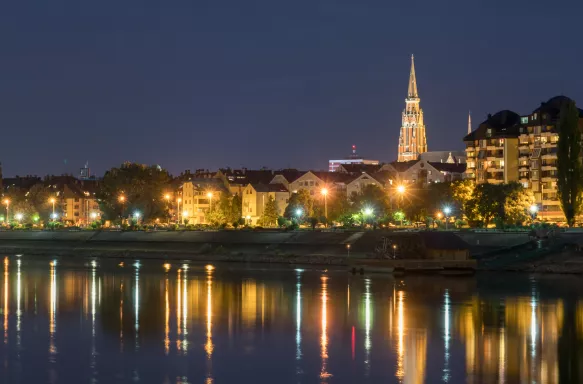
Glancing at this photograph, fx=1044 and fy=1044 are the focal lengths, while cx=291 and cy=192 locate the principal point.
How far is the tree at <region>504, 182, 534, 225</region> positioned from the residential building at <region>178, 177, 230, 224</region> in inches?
2417

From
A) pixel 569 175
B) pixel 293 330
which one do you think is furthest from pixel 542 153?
pixel 293 330

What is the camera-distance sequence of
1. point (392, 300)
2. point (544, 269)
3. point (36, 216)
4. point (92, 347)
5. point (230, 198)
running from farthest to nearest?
point (36, 216), point (230, 198), point (544, 269), point (392, 300), point (92, 347)

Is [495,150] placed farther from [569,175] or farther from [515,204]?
[569,175]

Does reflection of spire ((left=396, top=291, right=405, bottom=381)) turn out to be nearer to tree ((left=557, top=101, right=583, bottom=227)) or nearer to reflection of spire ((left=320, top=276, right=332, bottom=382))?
reflection of spire ((left=320, top=276, right=332, bottom=382))

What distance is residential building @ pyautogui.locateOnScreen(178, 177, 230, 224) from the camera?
16625 cm

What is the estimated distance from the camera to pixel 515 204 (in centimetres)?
11219

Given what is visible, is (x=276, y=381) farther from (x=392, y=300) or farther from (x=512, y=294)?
(x=512, y=294)

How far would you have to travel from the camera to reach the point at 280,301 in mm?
59562

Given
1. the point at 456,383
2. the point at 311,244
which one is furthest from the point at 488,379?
the point at 311,244

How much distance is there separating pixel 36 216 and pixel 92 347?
5532 inches

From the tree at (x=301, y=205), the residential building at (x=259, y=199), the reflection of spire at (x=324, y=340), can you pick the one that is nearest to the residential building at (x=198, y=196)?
the residential building at (x=259, y=199)

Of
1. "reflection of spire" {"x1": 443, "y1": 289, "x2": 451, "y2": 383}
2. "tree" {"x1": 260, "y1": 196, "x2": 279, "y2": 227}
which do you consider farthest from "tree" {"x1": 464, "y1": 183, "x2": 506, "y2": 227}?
"reflection of spire" {"x1": 443, "y1": 289, "x2": 451, "y2": 383}

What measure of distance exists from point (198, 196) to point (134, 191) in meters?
12.5

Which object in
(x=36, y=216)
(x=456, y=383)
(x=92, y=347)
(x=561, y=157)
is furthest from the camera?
(x=36, y=216)
